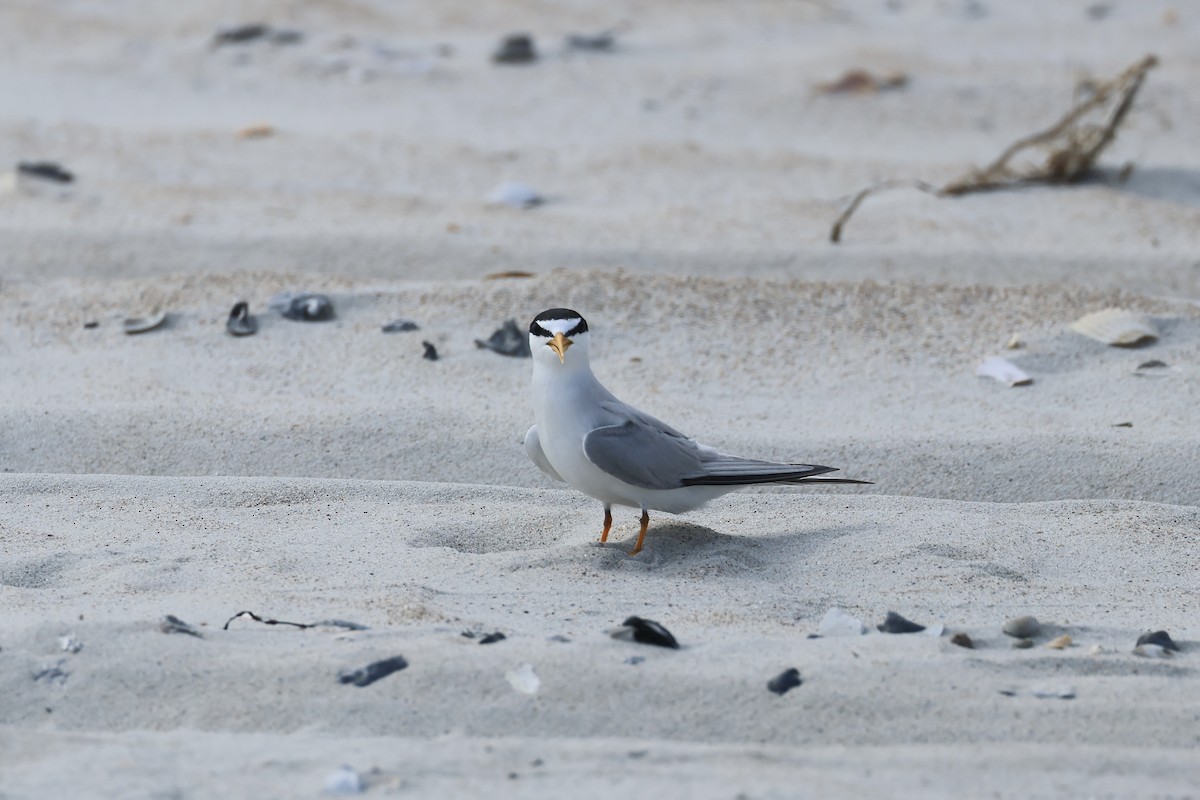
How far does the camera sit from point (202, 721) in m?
2.46

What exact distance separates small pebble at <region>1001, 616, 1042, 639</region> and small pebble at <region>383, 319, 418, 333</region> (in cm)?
263

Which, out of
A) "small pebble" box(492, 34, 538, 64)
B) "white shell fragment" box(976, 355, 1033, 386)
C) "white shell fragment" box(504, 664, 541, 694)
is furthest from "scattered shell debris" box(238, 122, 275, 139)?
"white shell fragment" box(504, 664, 541, 694)

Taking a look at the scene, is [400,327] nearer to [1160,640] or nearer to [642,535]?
[642,535]

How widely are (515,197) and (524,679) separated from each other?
4444 mm

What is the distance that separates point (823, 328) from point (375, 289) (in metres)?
1.61

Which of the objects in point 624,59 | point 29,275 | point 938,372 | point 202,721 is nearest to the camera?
point 202,721

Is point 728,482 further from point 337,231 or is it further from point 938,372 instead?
point 337,231

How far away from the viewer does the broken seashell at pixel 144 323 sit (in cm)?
501

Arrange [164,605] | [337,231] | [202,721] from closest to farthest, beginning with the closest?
[202,721] < [164,605] < [337,231]

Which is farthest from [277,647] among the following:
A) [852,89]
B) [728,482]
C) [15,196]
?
[852,89]

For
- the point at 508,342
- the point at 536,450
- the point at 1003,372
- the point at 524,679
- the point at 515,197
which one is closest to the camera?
the point at 524,679

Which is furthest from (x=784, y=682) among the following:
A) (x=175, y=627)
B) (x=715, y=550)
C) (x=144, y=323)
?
(x=144, y=323)

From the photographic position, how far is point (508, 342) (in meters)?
4.83

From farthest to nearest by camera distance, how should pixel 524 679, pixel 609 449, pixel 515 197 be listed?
pixel 515 197 < pixel 609 449 < pixel 524 679
